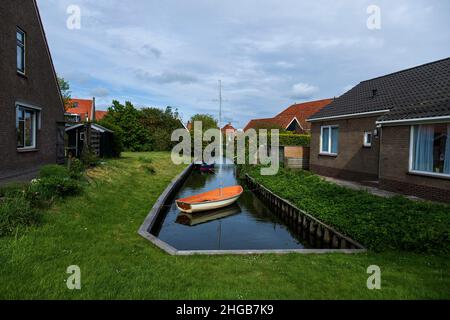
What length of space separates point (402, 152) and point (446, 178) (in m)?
1.97

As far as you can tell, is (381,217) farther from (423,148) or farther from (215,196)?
(215,196)

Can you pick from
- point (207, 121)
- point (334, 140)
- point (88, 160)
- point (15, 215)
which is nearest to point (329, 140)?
point (334, 140)

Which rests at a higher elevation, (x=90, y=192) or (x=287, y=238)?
(x=90, y=192)

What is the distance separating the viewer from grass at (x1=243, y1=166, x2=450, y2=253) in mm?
6562

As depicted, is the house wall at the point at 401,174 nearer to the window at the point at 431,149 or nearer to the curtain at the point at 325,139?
the window at the point at 431,149

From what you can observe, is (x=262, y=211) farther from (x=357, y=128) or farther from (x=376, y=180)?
(x=357, y=128)

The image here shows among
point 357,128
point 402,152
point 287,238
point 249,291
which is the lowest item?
point 287,238

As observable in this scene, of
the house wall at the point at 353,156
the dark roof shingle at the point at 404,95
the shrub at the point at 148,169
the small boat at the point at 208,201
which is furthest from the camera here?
the shrub at the point at 148,169

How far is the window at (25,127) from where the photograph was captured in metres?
13.1

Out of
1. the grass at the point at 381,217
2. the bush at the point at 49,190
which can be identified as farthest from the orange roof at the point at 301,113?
the bush at the point at 49,190

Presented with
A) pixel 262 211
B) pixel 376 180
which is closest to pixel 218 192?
pixel 262 211

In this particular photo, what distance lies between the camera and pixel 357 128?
15.5 metres

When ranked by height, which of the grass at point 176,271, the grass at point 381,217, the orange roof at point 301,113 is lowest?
the grass at point 176,271

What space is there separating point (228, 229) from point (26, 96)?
1019 centimetres
